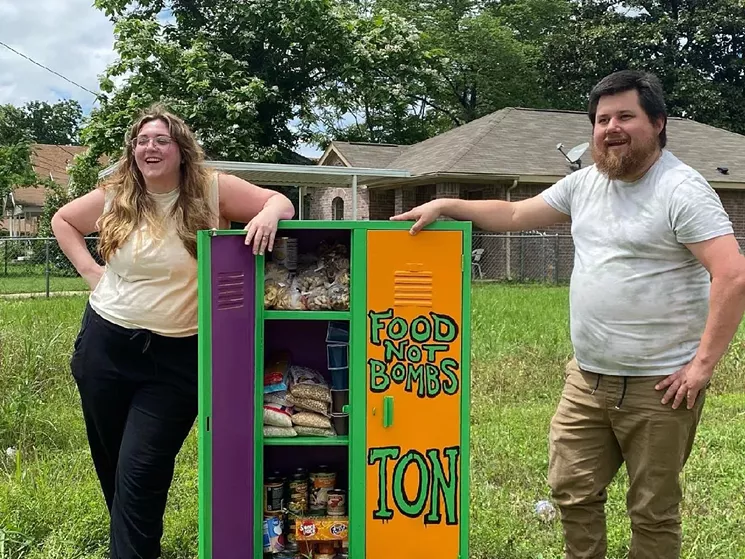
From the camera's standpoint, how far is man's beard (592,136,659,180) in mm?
2484

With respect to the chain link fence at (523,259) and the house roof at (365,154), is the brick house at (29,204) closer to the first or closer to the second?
the house roof at (365,154)

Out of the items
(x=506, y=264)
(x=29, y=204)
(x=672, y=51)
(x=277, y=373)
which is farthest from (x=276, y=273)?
(x=29, y=204)

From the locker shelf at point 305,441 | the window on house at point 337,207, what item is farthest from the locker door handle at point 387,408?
the window on house at point 337,207

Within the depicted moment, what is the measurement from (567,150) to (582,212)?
16.2m

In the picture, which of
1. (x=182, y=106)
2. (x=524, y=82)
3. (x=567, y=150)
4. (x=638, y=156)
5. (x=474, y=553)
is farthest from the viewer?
(x=524, y=82)

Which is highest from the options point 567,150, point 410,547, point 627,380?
point 567,150

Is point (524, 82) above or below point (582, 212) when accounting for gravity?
above

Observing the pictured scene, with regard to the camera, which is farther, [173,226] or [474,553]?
[474,553]

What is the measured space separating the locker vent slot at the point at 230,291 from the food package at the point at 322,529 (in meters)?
0.94

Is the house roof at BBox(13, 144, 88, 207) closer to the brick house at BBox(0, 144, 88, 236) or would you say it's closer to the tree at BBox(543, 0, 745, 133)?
the brick house at BBox(0, 144, 88, 236)

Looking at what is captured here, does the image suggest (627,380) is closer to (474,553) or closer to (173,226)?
(474,553)

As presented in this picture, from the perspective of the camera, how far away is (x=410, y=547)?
109 inches

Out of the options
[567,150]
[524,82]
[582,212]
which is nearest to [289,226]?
[582,212]

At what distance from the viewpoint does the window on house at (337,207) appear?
2178 centimetres
